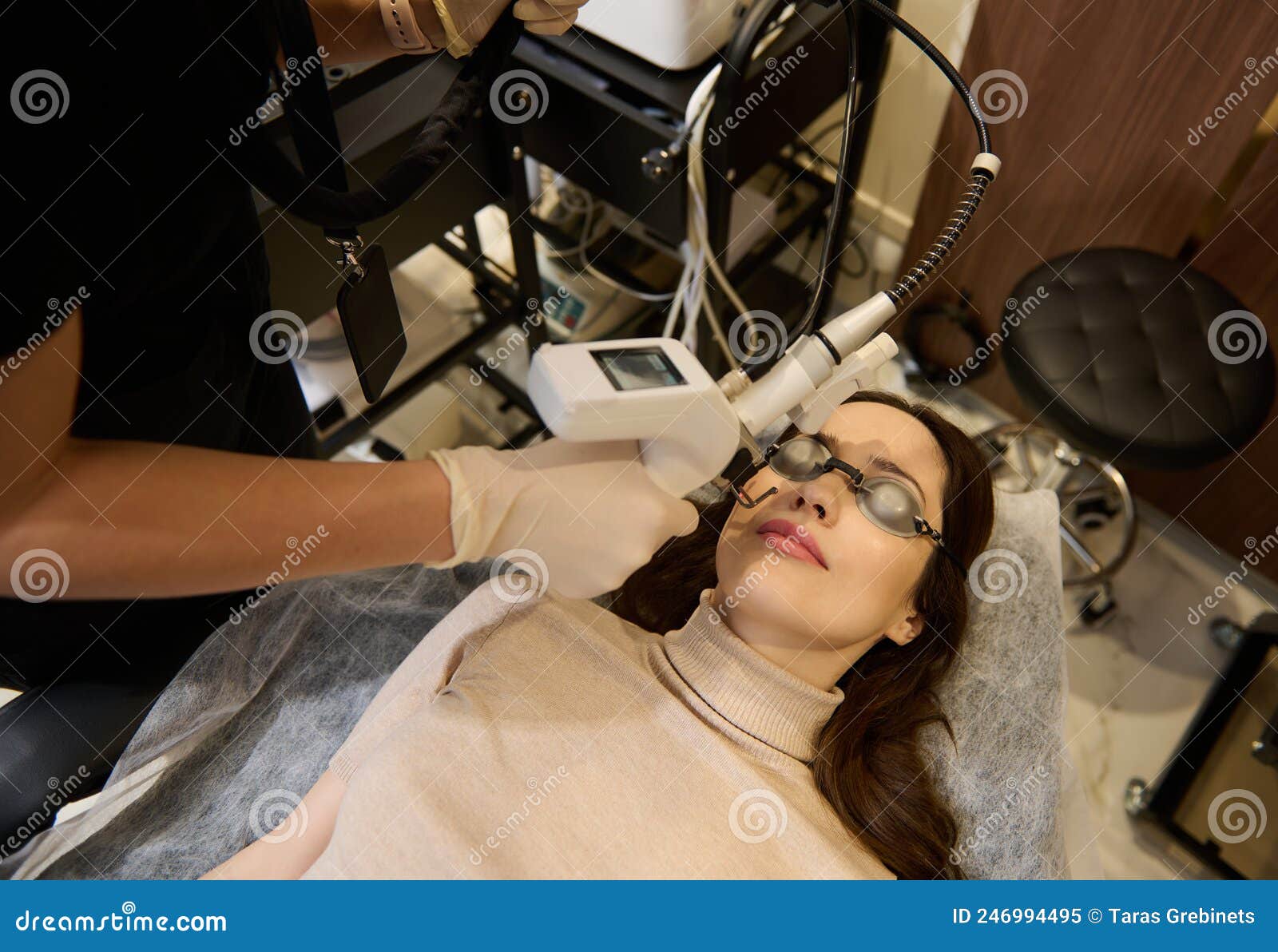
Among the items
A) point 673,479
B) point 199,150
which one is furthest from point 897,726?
point 199,150

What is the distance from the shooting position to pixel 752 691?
124cm

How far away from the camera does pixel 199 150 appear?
868 millimetres

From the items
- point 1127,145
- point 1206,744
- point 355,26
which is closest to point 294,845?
point 355,26

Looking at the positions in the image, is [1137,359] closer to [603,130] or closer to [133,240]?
[603,130]

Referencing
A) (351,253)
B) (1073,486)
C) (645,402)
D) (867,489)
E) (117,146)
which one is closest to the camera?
(117,146)

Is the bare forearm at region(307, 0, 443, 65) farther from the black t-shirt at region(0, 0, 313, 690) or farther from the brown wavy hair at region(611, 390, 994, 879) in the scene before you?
the brown wavy hair at region(611, 390, 994, 879)

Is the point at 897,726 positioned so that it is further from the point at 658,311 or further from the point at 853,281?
the point at 853,281

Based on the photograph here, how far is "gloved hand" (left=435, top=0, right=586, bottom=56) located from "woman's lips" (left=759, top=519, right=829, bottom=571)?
636 mm

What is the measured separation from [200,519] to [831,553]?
2.39ft

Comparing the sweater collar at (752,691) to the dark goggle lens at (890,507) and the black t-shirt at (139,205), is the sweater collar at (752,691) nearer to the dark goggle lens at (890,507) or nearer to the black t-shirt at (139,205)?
the dark goggle lens at (890,507)

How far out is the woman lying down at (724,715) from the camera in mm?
1110

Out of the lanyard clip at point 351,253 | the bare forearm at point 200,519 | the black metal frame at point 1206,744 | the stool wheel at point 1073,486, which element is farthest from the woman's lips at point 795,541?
the stool wheel at point 1073,486

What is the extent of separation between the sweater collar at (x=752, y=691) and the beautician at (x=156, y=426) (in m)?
0.28

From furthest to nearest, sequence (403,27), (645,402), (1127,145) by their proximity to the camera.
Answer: (1127,145) < (403,27) < (645,402)
